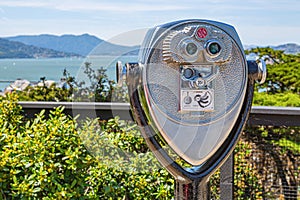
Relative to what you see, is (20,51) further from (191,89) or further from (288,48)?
(191,89)

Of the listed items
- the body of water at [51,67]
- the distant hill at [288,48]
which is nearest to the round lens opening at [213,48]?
the body of water at [51,67]

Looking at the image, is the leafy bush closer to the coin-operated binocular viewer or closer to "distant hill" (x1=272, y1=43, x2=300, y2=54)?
the coin-operated binocular viewer

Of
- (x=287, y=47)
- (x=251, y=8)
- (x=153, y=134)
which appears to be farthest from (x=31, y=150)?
(x=251, y=8)

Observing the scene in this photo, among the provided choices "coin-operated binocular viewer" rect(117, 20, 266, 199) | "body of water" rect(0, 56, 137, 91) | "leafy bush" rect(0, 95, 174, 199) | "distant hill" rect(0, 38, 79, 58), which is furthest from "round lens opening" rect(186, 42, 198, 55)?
"distant hill" rect(0, 38, 79, 58)

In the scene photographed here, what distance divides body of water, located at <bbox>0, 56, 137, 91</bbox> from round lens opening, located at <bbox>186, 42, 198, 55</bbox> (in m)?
0.18

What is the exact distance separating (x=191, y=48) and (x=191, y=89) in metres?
0.09

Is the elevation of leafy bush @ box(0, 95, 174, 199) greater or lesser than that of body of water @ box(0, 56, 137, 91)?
lesser

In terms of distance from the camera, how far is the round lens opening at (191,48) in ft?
4.16

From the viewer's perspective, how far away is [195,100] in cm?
127

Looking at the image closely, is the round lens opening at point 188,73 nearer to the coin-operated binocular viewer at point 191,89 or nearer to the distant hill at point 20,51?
the coin-operated binocular viewer at point 191,89

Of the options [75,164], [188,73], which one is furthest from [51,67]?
[188,73]

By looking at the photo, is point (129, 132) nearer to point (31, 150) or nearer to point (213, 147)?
point (31, 150)

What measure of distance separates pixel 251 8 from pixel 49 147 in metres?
6.12

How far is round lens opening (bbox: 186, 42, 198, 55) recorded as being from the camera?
1269mm
